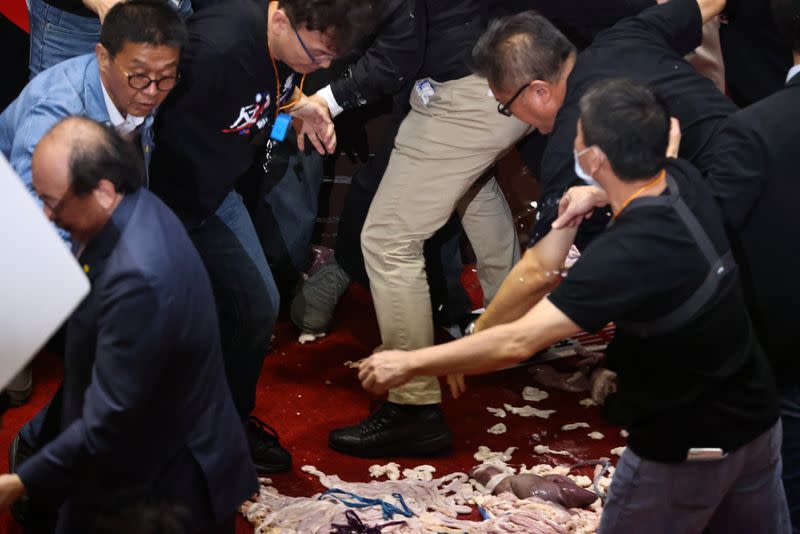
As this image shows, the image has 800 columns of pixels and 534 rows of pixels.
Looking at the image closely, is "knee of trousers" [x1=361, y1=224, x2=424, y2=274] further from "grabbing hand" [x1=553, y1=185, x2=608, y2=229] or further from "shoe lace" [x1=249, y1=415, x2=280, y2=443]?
"grabbing hand" [x1=553, y1=185, x2=608, y2=229]

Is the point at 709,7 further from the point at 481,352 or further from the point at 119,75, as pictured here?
the point at 119,75

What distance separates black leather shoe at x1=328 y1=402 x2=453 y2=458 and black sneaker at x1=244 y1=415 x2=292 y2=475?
0.22m

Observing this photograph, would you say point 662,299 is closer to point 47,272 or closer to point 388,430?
point 47,272

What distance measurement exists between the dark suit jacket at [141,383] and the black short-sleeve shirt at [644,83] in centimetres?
110

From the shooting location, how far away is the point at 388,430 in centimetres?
411

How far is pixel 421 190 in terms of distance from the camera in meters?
4.07

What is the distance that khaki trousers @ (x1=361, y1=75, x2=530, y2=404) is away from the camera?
4055 mm

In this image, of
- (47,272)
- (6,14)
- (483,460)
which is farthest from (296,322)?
(47,272)

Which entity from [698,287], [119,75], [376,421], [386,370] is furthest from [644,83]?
[376,421]

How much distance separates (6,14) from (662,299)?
2.84 meters

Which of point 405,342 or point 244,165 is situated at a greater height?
point 244,165

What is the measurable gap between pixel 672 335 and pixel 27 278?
1356 mm

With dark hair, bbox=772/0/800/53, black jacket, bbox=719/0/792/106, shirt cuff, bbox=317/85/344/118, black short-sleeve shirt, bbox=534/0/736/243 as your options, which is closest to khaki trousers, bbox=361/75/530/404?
shirt cuff, bbox=317/85/344/118

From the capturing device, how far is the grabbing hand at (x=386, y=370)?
2736 millimetres
